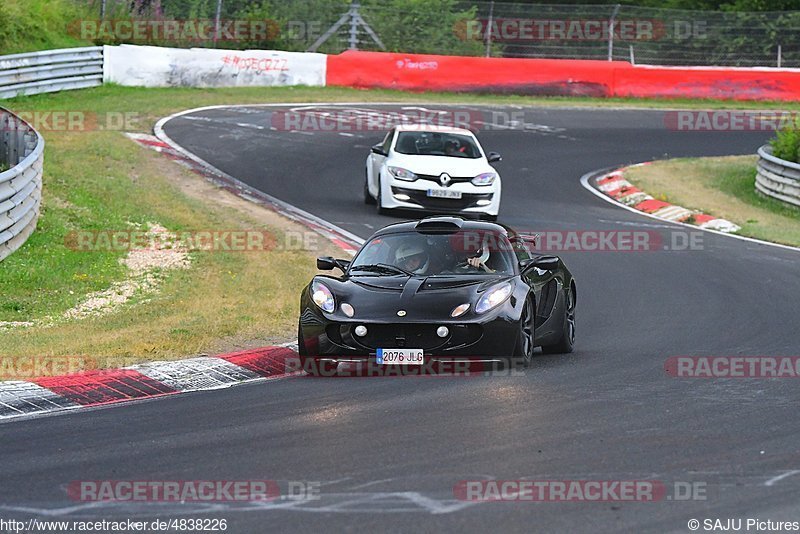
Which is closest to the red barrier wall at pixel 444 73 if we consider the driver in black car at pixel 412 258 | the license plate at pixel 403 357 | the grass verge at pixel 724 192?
the grass verge at pixel 724 192

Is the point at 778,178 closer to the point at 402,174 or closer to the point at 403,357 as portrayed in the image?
the point at 402,174

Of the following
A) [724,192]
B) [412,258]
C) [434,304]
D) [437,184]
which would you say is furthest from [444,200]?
[434,304]

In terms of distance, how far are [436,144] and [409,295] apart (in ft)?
36.6

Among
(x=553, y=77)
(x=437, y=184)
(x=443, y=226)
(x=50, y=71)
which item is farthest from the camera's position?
(x=553, y=77)

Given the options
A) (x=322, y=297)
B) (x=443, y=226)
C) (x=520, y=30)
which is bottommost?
(x=322, y=297)

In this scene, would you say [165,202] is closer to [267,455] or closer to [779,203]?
[779,203]

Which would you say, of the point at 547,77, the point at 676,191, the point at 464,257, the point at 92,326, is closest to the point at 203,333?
the point at 92,326

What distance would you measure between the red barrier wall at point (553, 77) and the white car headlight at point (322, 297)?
1012 inches

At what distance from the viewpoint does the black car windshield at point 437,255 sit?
11039 millimetres

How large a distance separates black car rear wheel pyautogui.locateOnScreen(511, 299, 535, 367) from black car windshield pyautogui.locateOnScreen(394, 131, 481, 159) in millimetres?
10366

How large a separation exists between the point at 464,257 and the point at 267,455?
13.8ft

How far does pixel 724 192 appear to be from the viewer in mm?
25578

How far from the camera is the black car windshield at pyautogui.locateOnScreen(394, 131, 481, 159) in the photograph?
2097cm

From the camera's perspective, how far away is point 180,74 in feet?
111
